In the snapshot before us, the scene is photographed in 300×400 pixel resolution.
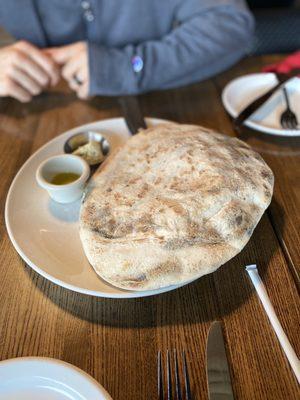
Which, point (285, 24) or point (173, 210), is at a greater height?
point (173, 210)

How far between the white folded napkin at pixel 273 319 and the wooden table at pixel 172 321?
12mm

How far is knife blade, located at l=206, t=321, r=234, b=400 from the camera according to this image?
564 mm

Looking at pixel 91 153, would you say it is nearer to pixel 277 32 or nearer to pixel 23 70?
pixel 23 70

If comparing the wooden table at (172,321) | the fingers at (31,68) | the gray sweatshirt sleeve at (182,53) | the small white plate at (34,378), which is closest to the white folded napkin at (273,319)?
the wooden table at (172,321)

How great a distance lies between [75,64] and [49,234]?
0.65 meters

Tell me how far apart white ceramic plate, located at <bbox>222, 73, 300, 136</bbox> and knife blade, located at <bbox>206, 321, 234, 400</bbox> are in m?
0.66

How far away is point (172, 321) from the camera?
666 millimetres

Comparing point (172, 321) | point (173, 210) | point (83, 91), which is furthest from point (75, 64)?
point (172, 321)

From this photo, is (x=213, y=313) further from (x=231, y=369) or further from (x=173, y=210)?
(x=173, y=210)

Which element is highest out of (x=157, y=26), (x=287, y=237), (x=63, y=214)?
(x=157, y=26)

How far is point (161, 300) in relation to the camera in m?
0.70

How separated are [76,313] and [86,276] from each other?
78mm

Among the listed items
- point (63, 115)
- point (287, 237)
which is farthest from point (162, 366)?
point (63, 115)

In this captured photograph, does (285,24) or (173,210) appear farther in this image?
(285,24)
